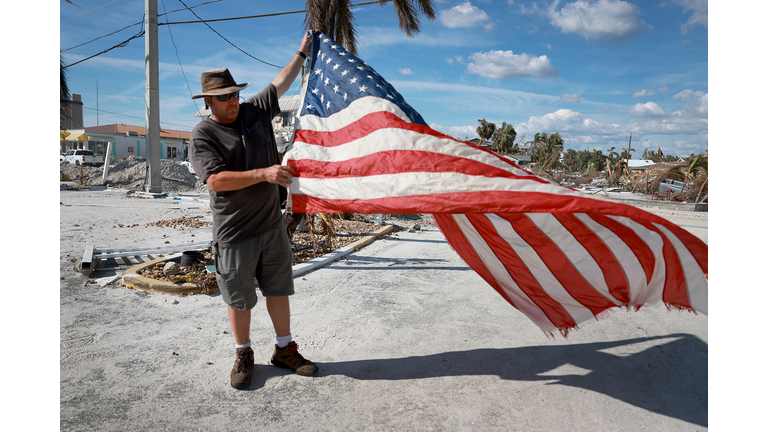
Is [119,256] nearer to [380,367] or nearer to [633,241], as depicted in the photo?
[380,367]

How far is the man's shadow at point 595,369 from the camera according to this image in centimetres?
280

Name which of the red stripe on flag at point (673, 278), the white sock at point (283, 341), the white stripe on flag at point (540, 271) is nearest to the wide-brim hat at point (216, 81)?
the white sock at point (283, 341)

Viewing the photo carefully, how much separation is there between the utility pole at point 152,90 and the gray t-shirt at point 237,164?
708 inches

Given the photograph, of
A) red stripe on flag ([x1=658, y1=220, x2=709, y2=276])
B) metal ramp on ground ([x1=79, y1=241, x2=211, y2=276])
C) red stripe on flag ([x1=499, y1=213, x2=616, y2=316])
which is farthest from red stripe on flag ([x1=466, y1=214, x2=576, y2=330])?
metal ramp on ground ([x1=79, y1=241, x2=211, y2=276])

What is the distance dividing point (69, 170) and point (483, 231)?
31.3m

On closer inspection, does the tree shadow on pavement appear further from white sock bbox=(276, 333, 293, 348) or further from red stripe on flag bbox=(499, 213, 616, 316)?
red stripe on flag bbox=(499, 213, 616, 316)

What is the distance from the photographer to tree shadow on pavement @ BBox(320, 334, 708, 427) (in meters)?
2.80

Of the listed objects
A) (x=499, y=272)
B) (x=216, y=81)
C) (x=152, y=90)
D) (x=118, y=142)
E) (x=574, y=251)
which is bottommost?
(x=499, y=272)

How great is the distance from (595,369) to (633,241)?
1157 mm

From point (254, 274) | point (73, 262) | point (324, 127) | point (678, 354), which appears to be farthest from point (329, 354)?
point (73, 262)

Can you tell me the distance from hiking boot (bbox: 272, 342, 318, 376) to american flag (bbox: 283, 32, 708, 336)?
1053 mm

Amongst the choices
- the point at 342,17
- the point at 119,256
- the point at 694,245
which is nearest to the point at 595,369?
the point at 694,245

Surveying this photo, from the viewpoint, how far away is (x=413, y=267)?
6.29m

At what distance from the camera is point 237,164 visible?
9.29 ft
